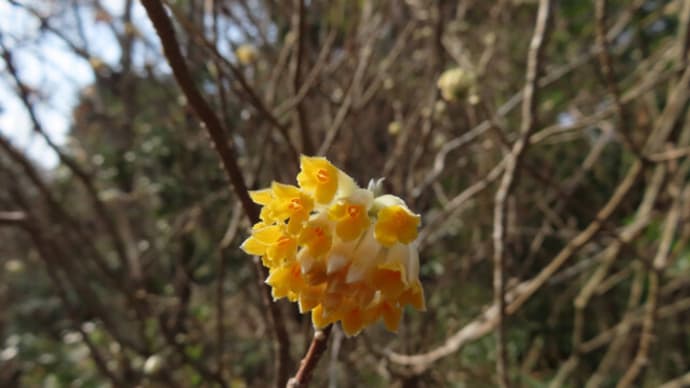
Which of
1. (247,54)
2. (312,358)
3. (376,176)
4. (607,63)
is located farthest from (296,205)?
(247,54)

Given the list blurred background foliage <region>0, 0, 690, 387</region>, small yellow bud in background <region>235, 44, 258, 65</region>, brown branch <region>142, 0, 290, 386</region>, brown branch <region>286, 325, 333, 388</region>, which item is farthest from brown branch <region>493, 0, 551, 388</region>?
small yellow bud in background <region>235, 44, 258, 65</region>

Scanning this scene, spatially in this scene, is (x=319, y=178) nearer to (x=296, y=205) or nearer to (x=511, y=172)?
(x=296, y=205)

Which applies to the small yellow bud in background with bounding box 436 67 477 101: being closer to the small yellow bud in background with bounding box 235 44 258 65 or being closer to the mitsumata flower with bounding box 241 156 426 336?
the mitsumata flower with bounding box 241 156 426 336

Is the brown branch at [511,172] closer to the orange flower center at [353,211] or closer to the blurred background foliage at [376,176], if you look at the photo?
the blurred background foliage at [376,176]

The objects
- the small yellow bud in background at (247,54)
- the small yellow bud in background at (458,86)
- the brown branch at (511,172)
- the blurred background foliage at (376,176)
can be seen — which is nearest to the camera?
the brown branch at (511,172)

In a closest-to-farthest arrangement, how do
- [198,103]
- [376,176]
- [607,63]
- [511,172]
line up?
[198,103] → [511,172] → [607,63] → [376,176]

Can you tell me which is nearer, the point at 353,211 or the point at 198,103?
the point at 353,211

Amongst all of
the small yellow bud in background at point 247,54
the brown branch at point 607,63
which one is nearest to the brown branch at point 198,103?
the brown branch at point 607,63

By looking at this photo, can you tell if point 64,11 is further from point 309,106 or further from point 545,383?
point 545,383
